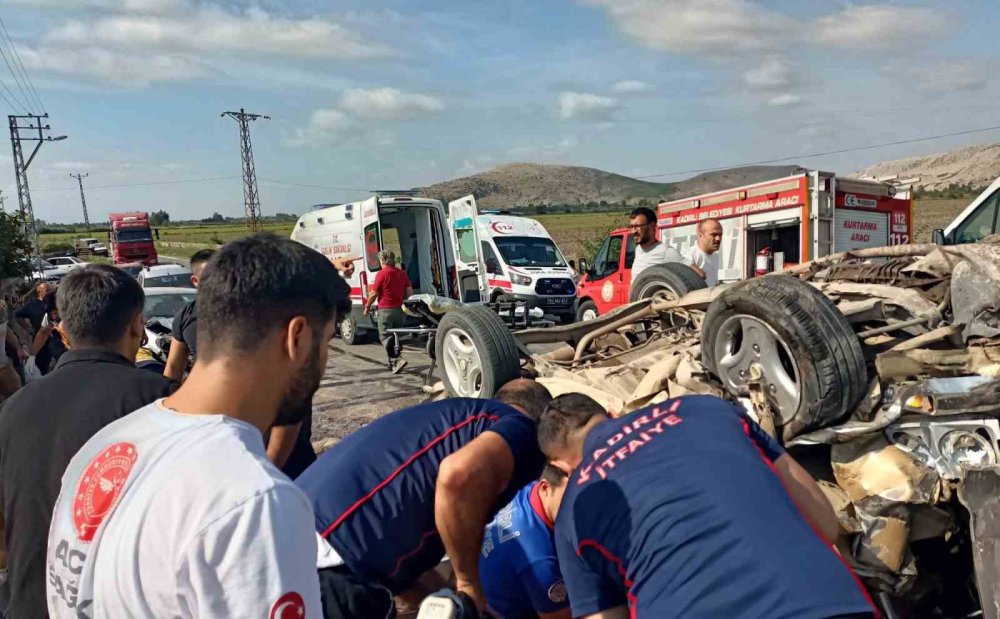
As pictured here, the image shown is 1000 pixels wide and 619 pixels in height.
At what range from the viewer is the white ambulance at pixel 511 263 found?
14.2m

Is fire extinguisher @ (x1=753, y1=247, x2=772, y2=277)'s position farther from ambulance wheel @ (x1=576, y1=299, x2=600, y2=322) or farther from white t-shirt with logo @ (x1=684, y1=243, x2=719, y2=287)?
white t-shirt with logo @ (x1=684, y1=243, x2=719, y2=287)

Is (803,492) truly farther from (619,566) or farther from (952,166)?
(952,166)

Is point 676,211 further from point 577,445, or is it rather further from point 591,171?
point 591,171

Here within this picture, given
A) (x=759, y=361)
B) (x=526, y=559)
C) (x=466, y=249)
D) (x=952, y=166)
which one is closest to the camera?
(x=526, y=559)

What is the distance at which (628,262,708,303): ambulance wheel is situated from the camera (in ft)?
16.8

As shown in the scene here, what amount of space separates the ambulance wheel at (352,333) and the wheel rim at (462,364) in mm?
7695

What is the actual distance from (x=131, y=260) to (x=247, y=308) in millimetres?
38903

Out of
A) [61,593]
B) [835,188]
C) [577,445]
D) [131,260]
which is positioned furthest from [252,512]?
[131,260]

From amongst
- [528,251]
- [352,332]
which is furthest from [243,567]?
[528,251]

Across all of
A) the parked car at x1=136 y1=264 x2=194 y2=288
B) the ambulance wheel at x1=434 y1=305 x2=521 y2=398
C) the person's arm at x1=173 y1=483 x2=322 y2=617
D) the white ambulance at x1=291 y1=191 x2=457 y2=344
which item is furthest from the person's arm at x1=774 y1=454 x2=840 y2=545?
the parked car at x1=136 y1=264 x2=194 y2=288

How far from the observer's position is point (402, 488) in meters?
2.01

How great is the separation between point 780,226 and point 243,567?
12018mm

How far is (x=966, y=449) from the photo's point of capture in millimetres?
2764

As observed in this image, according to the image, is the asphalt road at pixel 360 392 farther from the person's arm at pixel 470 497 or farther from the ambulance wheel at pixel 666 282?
the person's arm at pixel 470 497
